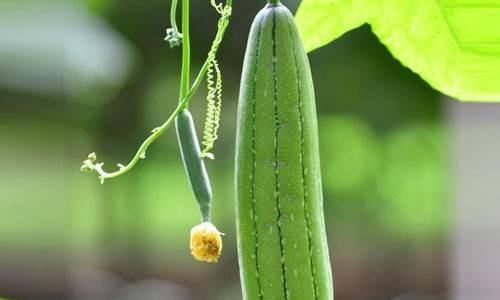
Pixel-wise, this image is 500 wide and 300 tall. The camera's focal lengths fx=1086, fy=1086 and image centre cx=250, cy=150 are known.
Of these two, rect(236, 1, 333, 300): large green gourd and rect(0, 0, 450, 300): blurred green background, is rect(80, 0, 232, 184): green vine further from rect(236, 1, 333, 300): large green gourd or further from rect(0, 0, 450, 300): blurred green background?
rect(0, 0, 450, 300): blurred green background

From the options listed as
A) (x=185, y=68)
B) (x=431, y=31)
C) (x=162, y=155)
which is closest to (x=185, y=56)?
(x=185, y=68)

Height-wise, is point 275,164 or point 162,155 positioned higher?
→ point 162,155

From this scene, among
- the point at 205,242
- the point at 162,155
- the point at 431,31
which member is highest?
the point at 162,155

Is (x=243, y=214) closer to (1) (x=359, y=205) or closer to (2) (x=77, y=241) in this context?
(1) (x=359, y=205)

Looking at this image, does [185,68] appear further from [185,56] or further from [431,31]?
[431,31]

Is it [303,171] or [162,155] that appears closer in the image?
[303,171]

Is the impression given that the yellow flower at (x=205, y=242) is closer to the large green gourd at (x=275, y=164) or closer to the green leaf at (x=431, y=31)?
the large green gourd at (x=275, y=164)

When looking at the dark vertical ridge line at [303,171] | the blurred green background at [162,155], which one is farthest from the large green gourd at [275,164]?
the blurred green background at [162,155]
